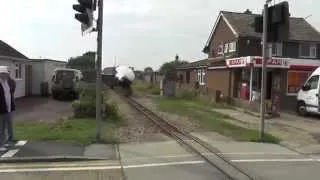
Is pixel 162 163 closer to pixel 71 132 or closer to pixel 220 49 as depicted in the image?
pixel 71 132

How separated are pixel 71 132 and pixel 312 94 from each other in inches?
574

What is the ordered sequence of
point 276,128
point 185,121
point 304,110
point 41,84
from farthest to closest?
point 41,84, point 304,110, point 185,121, point 276,128

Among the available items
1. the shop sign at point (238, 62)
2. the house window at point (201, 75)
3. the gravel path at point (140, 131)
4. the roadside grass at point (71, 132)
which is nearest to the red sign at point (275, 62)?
the shop sign at point (238, 62)

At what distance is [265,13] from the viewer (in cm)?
1606

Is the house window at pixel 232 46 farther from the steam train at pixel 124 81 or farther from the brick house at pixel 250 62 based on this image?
the steam train at pixel 124 81

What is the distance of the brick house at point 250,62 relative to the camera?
3412 cm

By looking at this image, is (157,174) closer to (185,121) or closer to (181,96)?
(185,121)

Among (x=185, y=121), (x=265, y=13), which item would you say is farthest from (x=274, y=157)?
(x=185, y=121)

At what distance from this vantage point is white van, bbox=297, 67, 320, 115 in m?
27.3

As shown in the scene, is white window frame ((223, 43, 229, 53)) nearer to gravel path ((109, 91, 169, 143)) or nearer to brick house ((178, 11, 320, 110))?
brick house ((178, 11, 320, 110))

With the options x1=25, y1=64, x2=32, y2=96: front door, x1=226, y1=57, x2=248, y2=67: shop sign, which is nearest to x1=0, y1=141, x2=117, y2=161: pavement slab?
x1=226, y1=57, x2=248, y2=67: shop sign

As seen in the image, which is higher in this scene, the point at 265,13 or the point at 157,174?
the point at 265,13

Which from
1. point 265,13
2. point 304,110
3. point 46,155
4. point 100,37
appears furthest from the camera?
point 304,110

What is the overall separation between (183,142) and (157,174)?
464cm
